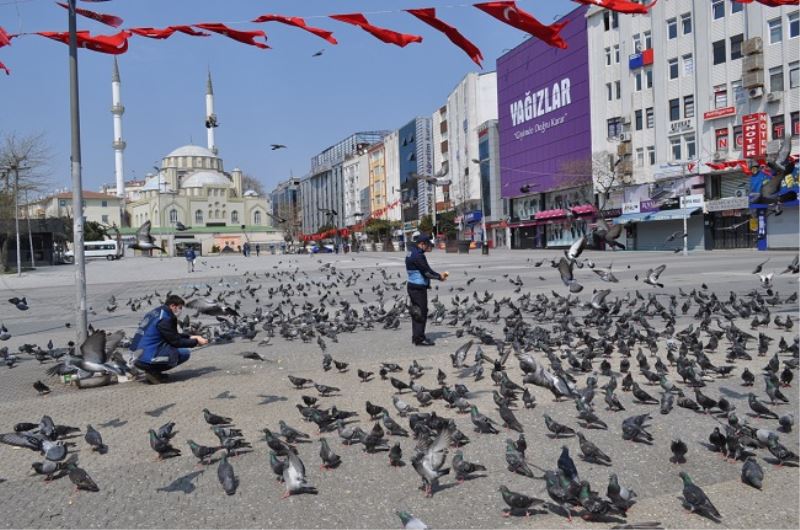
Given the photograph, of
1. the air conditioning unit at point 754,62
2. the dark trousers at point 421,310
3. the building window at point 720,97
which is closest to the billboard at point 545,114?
the building window at point 720,97

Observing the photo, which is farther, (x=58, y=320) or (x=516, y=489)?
(x=58, y=320)

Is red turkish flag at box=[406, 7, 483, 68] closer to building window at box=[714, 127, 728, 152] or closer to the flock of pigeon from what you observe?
the flock of pigeon

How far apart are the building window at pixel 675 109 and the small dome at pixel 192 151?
112007 millimetres

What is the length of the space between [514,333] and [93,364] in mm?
5681

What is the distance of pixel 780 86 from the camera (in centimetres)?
4178

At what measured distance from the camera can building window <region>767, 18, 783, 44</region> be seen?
41375 millimetres

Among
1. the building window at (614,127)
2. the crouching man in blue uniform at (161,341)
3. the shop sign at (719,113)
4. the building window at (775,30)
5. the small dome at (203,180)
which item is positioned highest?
the small dome at (203,180)

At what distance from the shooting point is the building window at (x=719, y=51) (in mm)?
45438

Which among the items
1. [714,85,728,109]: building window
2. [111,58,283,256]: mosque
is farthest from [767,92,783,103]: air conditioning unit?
[111,58,283,256]: mosque

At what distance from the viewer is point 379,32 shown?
7.66m

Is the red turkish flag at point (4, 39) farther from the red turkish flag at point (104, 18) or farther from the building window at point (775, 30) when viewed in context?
the building window at point (775, 30)

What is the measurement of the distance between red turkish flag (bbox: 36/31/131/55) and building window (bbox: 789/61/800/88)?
4193cm

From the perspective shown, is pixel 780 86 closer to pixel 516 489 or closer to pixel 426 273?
pixel 426 273

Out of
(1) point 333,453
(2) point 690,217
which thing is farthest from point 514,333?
(2) point 690,217
